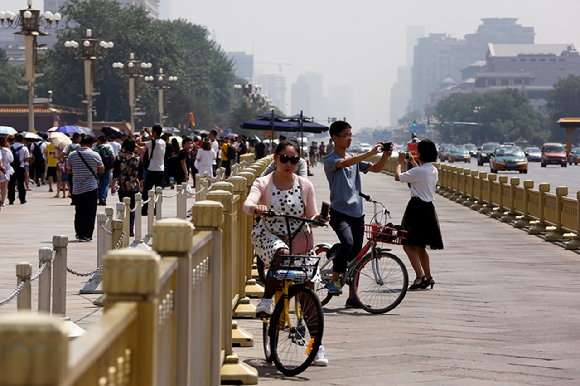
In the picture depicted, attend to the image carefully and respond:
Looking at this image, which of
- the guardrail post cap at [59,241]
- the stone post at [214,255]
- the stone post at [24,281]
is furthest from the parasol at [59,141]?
the stone post at [214,255]

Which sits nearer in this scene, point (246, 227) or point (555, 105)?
point (246, 227)

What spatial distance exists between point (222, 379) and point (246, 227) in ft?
11.7

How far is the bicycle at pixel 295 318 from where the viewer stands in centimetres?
661

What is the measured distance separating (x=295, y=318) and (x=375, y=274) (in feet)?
8.78

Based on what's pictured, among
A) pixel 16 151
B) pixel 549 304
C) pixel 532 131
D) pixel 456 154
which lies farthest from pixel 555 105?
pixel 549 304

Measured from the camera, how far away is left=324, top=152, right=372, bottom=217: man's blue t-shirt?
8898 millimetres

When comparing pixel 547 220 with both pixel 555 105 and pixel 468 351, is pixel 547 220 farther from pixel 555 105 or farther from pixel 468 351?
pixel 555 105

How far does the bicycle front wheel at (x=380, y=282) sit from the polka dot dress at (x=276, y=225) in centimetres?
225

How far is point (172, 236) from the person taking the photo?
3.94 metres

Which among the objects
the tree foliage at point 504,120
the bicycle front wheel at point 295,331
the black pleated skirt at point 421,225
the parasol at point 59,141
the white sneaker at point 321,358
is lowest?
the white sneaker at point 321,358

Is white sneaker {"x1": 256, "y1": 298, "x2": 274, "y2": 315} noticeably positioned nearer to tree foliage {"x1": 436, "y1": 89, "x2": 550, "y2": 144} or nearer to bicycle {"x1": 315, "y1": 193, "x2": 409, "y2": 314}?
bicycle {"x1": 315, "y1": 193, "x2": 409, "y2": 314}

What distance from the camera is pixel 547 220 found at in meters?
18.2

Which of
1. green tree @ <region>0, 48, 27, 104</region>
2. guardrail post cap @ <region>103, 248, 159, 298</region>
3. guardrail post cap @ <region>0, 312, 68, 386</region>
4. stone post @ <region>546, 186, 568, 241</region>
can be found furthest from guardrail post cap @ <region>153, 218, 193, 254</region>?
green tree @ <region>0, 48, 27, 104</region>

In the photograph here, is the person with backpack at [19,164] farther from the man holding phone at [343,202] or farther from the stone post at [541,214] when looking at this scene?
the man holding phone at [343,202]
